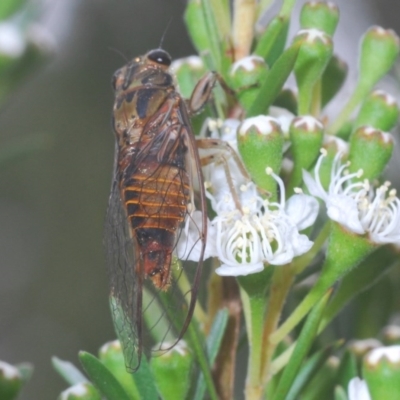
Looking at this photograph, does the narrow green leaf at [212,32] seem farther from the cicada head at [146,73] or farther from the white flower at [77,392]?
the white flower at [77,392]

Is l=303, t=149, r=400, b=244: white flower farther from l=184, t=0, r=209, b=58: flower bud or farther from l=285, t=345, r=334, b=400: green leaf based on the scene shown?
l=184, t=0, r=209, b=58: flower bud

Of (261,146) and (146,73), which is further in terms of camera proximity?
(146,73)

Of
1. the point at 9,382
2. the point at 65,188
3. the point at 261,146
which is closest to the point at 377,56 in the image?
the point at 261,146

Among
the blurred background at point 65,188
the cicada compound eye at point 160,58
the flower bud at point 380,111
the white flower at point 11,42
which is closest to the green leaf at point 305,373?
the flower bud at point 380,111

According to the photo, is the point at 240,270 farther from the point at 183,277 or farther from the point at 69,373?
the point at 69,373

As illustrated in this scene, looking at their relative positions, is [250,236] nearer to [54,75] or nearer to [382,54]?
[382,54]
